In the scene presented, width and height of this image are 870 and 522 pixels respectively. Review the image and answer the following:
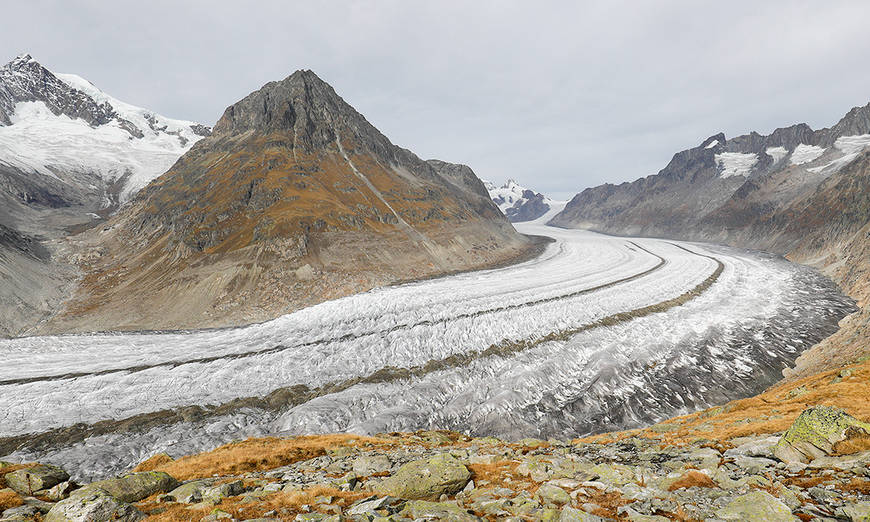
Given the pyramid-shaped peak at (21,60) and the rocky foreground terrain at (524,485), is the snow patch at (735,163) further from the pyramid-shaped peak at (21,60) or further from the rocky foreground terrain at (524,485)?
the pyramid-shaped peak at (21,60)

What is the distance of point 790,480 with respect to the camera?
7.16m

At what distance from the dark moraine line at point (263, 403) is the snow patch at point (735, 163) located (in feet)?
704

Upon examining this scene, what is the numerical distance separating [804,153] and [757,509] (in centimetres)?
23018

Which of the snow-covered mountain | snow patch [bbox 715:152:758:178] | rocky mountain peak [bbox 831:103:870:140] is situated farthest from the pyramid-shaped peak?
rocky mountain peak [bbox 831:103:870:140]

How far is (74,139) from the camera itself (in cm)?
14225

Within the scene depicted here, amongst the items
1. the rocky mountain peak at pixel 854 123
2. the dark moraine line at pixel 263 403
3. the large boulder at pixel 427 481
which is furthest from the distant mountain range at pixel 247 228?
the rocky mountain peak at pixel 854 123

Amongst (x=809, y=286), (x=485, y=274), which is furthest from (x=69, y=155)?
(x=809, y=286)

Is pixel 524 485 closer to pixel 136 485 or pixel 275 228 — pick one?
pixel 136 485

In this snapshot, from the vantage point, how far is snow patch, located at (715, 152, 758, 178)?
176875 mm

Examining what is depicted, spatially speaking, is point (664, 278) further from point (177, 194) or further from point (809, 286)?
point (177, 194)

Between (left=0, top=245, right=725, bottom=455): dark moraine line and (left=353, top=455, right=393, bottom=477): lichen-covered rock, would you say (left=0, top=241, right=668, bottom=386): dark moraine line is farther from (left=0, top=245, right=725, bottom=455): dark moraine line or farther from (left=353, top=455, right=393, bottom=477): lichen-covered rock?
(left=353, top=455, right=393, bottom=477): lichen-covered rock

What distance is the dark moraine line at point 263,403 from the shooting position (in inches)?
594

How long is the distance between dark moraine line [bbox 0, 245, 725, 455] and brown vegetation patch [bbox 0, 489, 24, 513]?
353 inches

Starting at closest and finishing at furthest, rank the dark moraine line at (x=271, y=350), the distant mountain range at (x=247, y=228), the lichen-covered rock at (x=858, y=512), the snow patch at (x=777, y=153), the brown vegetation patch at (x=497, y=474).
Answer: the lichen-covered rock at (x=858, y=512), the brown vegetation patch at (x=497, y=474), the dark moraine line at (x=271, y=350), the distant mountain range at (x=247, y=228), the snow patch at (x=777, y=153)
